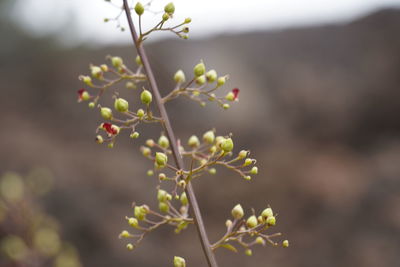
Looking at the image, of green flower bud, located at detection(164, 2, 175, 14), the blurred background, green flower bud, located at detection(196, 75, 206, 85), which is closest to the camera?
green flower bud, located at detection(164, 2, 175, 14)

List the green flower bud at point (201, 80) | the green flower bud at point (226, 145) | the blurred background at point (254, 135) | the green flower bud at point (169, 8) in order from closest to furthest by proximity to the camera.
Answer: the green flower bud at point (226, 145), the green flower bud at point (169, 8), the green flower bud at point (201, 80), the blurred background at point (254, 135)

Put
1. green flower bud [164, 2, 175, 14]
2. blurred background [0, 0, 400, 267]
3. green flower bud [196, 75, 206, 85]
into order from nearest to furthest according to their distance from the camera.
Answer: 1. green flower bud [164, 2, 175, 14]
2. green flower bud [196, 75, 206, 85]
3. blurred background [0, 0, 400, 267]

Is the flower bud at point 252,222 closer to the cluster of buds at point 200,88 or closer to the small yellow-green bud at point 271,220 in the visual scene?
the small yellow-green bud at point 271,220

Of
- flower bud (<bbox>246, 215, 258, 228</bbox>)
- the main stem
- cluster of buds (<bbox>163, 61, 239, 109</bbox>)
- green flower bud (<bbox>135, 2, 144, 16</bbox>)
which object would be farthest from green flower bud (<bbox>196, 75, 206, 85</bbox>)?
flower bud (<bbox>246, 215, 258, 228</bbox>)

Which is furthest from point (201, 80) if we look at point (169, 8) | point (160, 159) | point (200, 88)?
point (160, 159)

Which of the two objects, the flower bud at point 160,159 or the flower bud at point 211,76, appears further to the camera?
the flower bud at point 211,76

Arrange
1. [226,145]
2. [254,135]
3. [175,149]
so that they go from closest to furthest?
1. [226,145]
2. [175,149]
3. [254,135]

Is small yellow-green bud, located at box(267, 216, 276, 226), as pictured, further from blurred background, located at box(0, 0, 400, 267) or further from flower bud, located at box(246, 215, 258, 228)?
blurred background, located at box(0, 0, 400, 267)

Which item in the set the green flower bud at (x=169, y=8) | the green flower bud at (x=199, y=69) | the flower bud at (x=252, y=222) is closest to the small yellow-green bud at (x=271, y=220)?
the flower bud at (x=252, y=222)

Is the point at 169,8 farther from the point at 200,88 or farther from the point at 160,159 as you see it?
the point at 160,159
